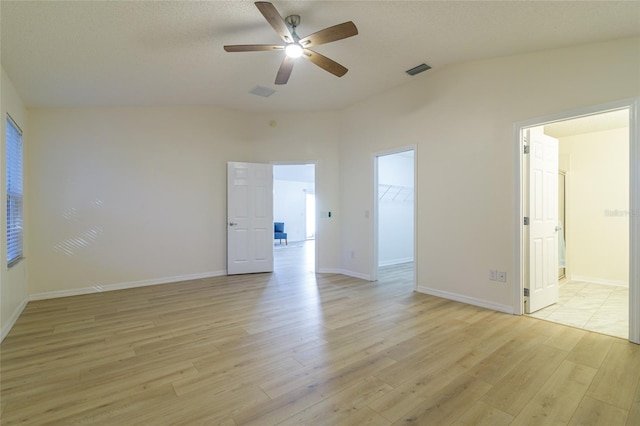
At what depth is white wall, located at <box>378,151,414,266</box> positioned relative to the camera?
20.5 feet

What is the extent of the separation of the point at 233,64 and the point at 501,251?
3741 mm

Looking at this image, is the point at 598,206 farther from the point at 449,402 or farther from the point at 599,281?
the point at 449,402

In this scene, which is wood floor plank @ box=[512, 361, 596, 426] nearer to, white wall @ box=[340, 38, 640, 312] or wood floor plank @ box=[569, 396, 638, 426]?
wood floor plank @ box=[569, 396, 638, 426]

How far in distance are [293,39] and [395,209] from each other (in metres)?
4.65

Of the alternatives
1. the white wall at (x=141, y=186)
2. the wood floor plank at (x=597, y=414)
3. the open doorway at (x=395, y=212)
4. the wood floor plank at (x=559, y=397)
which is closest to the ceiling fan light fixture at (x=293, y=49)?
the white wall at (x=141, y=186)

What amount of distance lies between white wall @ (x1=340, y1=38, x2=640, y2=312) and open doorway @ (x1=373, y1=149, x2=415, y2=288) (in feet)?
5.92

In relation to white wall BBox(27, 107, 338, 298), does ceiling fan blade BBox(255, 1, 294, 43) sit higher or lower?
higher

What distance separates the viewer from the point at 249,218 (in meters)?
5.41

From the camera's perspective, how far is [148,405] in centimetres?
180

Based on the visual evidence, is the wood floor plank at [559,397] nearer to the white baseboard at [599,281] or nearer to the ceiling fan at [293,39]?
the ceiling fan at [293,39]

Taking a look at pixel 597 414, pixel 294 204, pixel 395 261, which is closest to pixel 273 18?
pixel 597 414

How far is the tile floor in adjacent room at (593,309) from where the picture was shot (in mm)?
2954

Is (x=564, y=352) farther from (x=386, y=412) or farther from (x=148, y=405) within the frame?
(x=148, y=405)

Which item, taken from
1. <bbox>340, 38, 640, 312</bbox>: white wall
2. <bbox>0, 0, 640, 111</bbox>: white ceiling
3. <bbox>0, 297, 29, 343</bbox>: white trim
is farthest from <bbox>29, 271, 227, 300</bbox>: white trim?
<bbox>340, 38, 640, 312</bbox>: white wall
